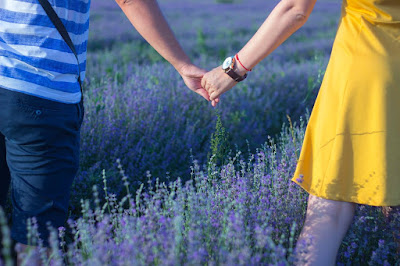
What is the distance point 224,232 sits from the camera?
1984 mm

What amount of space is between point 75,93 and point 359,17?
3.71 feet

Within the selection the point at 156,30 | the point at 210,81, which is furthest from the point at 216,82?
the point at 156,30

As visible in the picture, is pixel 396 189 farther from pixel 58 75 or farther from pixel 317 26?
pixel 317 26

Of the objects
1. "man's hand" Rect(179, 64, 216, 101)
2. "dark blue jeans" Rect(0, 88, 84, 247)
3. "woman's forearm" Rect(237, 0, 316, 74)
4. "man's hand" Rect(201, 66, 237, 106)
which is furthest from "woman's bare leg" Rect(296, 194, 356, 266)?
"man's hand" Rect(179, 64, 216, 101)

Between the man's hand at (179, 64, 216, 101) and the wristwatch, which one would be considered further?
the man's hand at (179, 64, 216, 101)

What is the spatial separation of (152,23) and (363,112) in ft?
3.37

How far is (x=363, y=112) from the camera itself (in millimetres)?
1871

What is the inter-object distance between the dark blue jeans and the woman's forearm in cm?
84

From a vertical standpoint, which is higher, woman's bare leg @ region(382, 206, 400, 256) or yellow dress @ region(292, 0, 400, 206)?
yellow dress @ region(292, 0, 400, 206)

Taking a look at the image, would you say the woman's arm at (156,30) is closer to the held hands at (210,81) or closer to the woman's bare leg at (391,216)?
the held hands at (210,81)

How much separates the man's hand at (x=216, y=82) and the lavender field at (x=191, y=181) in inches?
7.0

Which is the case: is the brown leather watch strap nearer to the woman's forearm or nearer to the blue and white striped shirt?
the woman's forearm

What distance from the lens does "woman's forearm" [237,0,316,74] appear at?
202 centimetres

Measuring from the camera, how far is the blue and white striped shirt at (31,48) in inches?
69.7
